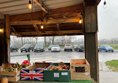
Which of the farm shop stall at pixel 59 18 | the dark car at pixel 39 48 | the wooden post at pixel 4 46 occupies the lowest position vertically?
the dark car at pixel 39 48

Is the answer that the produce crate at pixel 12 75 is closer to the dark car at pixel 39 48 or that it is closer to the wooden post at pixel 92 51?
the wooden post at pixel 92 51

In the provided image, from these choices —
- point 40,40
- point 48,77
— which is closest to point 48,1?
point 48,77

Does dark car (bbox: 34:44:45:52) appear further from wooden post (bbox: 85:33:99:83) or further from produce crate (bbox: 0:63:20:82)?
produce crate (bbox: 0:63:20:82)

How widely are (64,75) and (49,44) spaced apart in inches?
646

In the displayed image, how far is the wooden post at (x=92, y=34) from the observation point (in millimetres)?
3096

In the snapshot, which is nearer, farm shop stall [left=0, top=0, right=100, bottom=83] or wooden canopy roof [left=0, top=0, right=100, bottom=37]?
farm shop stall [left=0, top=0, right=100, bottom=83]

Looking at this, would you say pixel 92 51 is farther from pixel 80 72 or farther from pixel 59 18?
pixel 59 18

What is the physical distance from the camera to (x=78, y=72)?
73.5 inches

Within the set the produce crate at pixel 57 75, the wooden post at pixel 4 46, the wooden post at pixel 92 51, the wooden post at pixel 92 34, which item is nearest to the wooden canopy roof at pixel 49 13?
the wooden post at pixel 92 34

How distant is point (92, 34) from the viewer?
3174mm

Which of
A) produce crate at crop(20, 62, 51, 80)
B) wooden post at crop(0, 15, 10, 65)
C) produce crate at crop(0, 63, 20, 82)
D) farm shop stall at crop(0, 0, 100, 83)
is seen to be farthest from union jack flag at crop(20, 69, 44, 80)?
wooden post at crop(0, 15, 10, 65)

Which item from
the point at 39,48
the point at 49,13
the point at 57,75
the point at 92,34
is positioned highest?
the point at 49,13

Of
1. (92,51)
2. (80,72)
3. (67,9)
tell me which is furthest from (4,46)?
(80,72)

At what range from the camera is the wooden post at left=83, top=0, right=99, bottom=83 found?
3096mm
